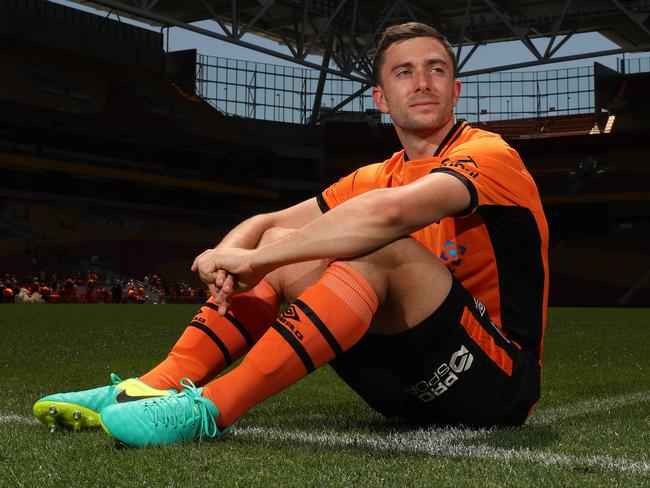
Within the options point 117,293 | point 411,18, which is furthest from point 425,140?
point 411,18

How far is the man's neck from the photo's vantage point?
2777 millimetres

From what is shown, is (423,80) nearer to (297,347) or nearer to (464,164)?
(464,164)

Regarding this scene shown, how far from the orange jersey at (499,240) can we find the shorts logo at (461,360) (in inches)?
11.1

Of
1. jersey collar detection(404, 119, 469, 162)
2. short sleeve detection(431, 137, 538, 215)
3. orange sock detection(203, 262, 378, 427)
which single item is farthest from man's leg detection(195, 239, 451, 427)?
jersey collar detection(404, 119, 469, 162)

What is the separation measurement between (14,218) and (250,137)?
14.2 m

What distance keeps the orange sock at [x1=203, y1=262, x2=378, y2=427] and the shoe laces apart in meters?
0.04

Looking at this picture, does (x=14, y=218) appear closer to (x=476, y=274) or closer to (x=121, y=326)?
(x=121, y=326)

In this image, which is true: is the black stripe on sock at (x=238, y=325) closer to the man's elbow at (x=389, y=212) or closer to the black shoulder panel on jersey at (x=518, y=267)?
the man's elbow at (x=389, y=212)

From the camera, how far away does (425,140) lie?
Answer: 110 inches

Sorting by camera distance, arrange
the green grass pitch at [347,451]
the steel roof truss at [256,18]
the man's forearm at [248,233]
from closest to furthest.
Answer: the green grass pitch at [347,451] → the man's forearm at [248,233] → the steel roof truss at [256,18]

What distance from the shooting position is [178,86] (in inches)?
1619

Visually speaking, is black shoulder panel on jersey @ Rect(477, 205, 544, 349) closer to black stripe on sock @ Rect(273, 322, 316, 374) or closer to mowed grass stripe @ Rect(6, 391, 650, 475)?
mowed grass stripe @ Rect(6, 391, 650, 475)

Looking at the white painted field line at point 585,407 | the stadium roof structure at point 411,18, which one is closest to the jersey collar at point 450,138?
the white painted field line at point 585,407

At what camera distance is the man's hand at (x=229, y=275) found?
2.39m
